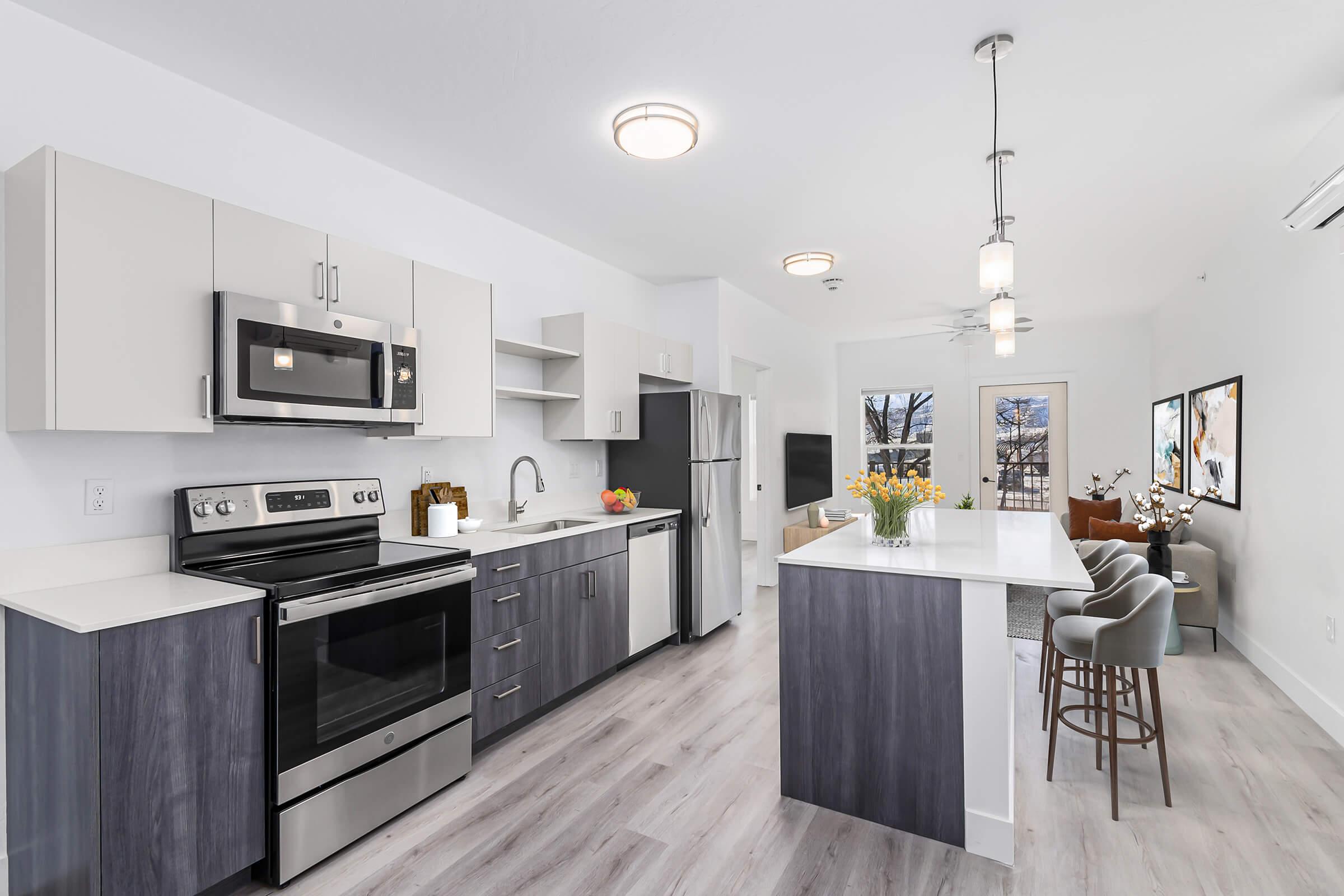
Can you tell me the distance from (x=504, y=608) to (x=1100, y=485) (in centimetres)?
656

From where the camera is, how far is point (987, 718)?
6.67ft

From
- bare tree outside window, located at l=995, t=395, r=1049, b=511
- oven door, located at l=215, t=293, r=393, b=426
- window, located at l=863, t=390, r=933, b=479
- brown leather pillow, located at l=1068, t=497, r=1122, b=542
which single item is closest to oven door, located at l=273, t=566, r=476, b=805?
oven door, located at l=215, t=293, r=393, b=426

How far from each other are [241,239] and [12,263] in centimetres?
57

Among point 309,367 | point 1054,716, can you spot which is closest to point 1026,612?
point 1054,716

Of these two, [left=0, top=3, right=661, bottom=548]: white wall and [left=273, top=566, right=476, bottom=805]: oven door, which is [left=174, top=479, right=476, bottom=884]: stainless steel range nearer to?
[left=273, top=566, right=476, bottom=805]: oven door

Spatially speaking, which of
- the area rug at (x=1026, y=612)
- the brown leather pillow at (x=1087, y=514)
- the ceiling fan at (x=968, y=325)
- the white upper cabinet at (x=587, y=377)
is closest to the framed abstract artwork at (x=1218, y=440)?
the brown leather pillow at (x=1087, y=514)

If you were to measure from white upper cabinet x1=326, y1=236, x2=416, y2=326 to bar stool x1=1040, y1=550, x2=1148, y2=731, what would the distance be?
115 inches

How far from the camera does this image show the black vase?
13.4ft

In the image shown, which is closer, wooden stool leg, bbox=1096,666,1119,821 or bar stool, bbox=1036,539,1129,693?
wooden stool leg, bbox=1096,666,1119,821

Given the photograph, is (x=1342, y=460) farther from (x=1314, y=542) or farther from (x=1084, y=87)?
→ (x=1084, y=87)

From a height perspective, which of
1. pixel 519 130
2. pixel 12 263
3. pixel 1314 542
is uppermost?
pixel 519 130

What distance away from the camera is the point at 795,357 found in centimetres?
664

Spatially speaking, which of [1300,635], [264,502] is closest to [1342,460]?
[1300,635]

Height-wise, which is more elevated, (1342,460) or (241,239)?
(241,239)
